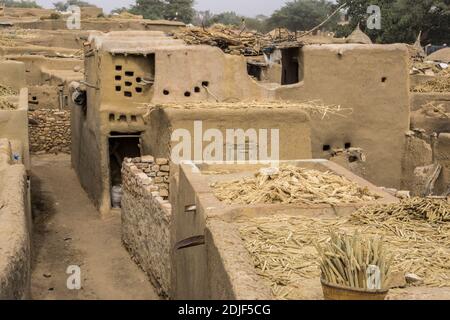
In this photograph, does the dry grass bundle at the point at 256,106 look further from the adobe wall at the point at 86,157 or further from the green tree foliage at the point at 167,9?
the green tree foliage at the point at 167,9

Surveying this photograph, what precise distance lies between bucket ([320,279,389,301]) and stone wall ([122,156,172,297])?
519 cm

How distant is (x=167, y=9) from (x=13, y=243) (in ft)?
181

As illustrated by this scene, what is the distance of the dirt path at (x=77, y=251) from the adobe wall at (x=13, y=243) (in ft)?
9.17

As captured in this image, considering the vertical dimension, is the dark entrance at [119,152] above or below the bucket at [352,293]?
below

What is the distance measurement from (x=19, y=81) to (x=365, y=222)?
43.3 ft

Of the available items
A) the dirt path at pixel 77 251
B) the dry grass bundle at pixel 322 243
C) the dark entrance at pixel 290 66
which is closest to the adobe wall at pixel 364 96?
the dark entrance at pixel 290 66

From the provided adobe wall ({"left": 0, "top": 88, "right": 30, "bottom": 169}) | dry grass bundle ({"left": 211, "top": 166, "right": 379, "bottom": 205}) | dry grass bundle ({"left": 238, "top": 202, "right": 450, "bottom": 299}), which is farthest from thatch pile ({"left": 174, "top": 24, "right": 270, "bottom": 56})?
dry grass bundle ({"left": 238, "top": 202, "right": 450, "bottom": 299})

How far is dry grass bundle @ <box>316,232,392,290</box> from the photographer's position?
4.55 metres

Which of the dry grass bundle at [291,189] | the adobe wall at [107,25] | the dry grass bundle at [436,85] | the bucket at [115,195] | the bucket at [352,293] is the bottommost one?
the bucket at [115,195]

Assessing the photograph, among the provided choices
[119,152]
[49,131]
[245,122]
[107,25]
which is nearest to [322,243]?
[245,122]

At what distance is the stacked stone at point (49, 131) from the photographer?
2161 centimetres

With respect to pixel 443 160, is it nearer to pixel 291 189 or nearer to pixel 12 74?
pixel 291 189

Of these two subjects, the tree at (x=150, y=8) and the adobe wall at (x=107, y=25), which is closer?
the adobe wall at (x=107, y=25)
